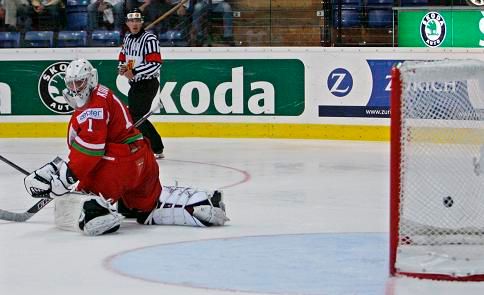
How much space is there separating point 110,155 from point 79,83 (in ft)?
1.30

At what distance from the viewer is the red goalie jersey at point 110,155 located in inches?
229

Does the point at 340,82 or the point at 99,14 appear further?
the point at 99,14

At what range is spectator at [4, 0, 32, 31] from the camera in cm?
1247

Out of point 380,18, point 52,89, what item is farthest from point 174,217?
point 380,18

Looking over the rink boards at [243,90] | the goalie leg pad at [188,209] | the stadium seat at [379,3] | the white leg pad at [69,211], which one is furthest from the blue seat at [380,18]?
the white leg pad at [69,211]

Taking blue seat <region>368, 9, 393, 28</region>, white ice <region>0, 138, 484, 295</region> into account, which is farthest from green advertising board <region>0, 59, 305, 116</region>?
white ice <region>0, 138, 484, 295</region>

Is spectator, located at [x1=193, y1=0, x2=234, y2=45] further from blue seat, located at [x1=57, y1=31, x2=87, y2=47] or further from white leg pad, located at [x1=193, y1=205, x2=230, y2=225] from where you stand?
white leg pad, located at [x1=193, y1=205, x2=230, y2=225]

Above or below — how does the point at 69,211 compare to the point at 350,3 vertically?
below

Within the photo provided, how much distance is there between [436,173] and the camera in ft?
15.7

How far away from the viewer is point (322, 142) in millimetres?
11258

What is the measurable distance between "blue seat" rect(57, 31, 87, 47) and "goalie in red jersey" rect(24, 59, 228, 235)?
20.7 feet

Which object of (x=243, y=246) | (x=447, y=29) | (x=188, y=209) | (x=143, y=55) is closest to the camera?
(x=243, y=246)

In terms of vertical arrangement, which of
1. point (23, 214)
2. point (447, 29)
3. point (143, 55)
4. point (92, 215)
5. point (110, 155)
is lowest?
point (23, 214)

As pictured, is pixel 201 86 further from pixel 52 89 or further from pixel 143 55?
pixel 143 55
